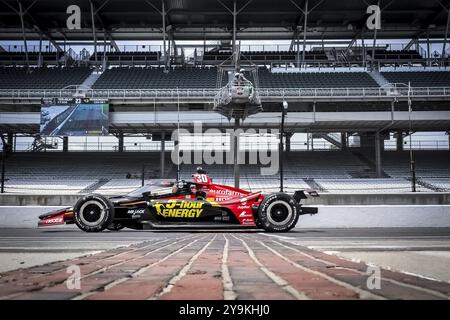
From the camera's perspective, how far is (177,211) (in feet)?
27.6

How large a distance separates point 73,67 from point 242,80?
756 inches

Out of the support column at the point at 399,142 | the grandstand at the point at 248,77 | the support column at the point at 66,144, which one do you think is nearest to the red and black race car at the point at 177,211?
the grandstand at the point at 248,77

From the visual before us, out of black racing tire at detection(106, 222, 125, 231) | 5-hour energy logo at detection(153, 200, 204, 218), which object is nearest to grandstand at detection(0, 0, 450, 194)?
black racing tire at detection(106, 222, 125, 231)

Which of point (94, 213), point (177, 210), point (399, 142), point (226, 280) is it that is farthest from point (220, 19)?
point (226, 280)

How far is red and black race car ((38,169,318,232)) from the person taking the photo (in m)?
8.34

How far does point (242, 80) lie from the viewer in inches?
701

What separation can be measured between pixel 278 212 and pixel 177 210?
7.03 ft

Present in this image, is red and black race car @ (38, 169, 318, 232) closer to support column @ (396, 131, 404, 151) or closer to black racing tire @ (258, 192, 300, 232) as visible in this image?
black racing tire @ (258, 192, 300, 232)

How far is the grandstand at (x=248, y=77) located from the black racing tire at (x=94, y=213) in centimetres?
1306

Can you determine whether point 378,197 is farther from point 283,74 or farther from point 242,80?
point 283,74

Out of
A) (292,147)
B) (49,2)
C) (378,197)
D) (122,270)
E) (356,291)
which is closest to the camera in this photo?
(356,291)

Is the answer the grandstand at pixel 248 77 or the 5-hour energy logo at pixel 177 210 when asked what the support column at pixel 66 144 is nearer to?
the grandstand at pixel 248 77

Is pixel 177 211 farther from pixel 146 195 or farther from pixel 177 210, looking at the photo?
pixel 146 195

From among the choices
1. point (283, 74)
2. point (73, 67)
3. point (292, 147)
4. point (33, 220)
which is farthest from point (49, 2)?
point (33, 220)
